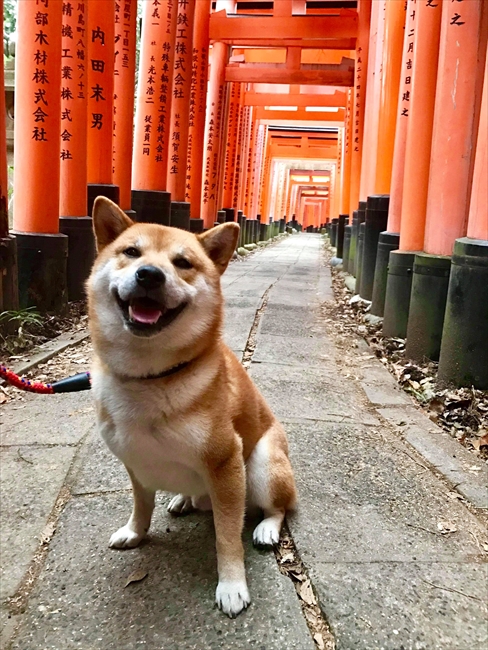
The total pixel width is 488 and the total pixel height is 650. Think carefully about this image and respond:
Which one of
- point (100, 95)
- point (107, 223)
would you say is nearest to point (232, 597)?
point (107, 223)

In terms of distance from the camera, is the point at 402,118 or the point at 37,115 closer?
the point at 37,115

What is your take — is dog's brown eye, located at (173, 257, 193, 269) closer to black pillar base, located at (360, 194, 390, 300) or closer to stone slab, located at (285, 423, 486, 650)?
stone slab, located at (285, 423, 486, 650)

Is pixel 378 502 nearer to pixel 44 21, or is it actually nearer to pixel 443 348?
pixel 443 348

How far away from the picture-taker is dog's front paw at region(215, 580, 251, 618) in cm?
165

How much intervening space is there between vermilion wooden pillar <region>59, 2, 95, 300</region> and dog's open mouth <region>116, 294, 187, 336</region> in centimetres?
403

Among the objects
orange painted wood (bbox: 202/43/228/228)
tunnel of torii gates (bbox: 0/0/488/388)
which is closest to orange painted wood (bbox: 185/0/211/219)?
tunnel of torii gates (bbox: 0/0/488/388)

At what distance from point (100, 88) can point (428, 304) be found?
4215 mm

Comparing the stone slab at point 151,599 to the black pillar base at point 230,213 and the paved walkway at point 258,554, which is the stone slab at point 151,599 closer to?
the paved walkway at point 258,554

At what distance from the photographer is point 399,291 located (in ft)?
16.0

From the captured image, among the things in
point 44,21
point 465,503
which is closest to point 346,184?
point 44,21

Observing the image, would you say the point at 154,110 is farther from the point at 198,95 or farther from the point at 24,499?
the point at 24,499

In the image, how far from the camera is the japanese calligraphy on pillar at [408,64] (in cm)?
539

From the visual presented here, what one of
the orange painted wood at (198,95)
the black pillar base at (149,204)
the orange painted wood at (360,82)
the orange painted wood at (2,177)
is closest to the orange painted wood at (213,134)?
the orange painted wood at (198,95)

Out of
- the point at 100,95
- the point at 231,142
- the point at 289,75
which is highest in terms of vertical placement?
the point at 289,75
